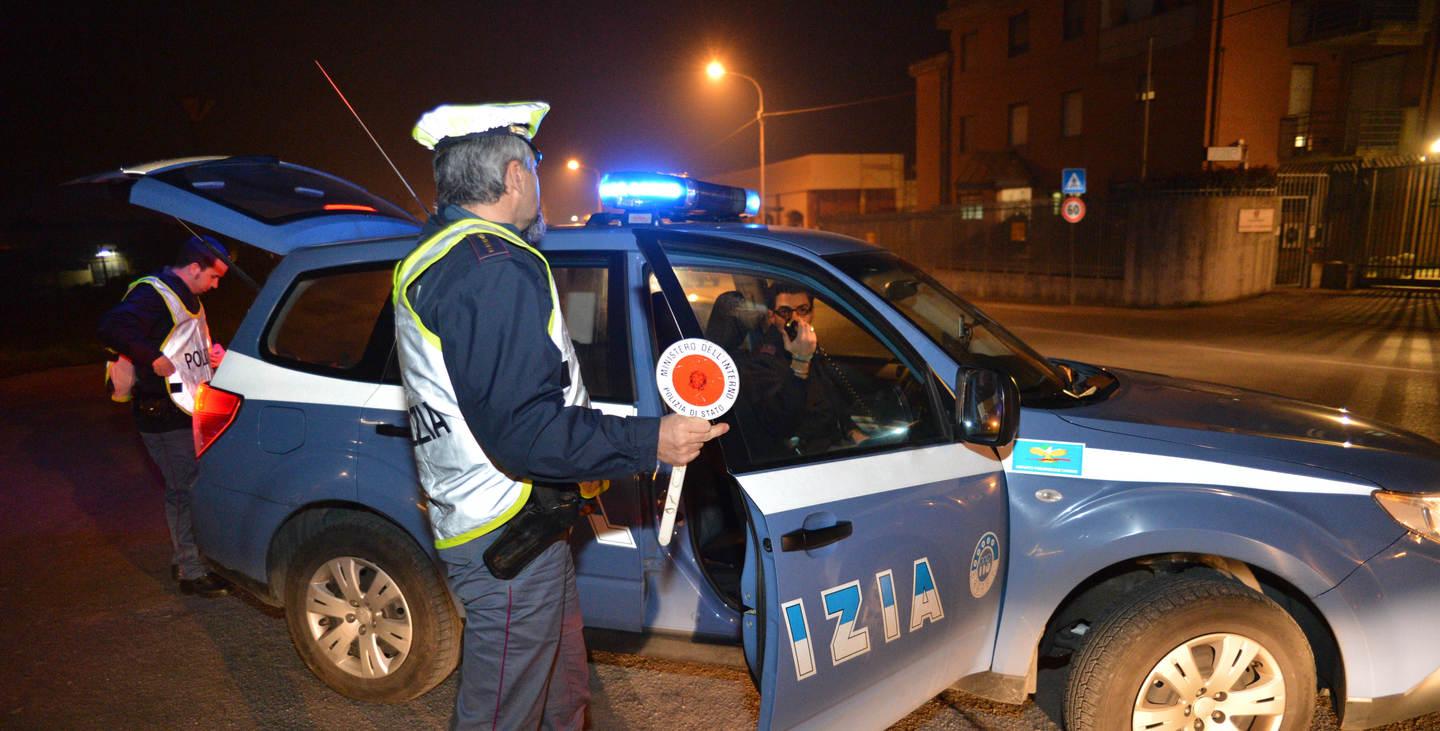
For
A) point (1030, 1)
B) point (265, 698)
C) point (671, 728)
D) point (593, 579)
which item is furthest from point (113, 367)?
point (1030, 1)

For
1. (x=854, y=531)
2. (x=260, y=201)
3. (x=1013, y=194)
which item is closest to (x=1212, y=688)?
(x=854, y=531)

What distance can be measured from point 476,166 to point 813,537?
1252 mm

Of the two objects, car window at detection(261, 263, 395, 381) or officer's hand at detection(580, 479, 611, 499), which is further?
car window at detection(261, 263, 395, 381)

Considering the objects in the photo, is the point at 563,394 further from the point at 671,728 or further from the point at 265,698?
the point at 265,698

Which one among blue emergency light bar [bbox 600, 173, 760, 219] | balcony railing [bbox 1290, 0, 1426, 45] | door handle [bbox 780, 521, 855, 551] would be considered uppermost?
balcony railing [bbox 1290, 0, 1426, 45]

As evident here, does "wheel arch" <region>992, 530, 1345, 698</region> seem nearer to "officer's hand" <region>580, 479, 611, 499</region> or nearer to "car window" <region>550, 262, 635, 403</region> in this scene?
"officer's hand" <region>580, 479, 611, 499</region>

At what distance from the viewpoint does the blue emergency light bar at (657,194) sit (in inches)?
134

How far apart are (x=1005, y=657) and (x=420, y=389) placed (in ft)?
6.23

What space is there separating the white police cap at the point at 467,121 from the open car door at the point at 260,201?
138 cm

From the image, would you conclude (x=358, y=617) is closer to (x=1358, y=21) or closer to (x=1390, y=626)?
(x=1390, y=626)

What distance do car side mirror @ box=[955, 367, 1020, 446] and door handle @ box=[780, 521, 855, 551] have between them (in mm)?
456

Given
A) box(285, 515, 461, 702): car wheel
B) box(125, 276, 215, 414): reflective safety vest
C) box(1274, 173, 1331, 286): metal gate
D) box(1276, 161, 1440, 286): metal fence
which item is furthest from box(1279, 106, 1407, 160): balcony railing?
box(285, 515, 461, 702): car wheel

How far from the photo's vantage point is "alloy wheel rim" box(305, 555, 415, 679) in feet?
10.5

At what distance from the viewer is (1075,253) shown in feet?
69.0
